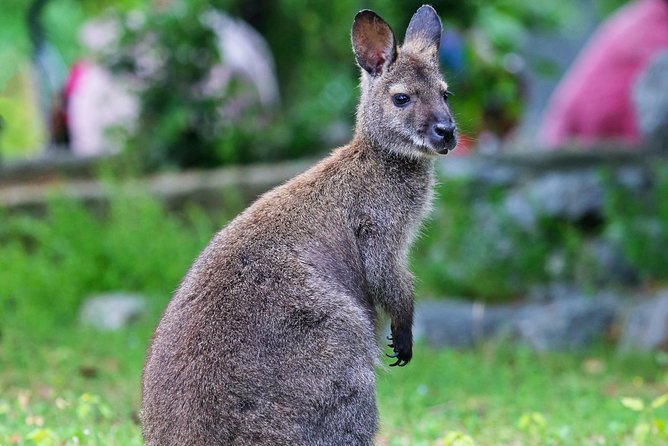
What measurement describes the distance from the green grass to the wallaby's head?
1.07m

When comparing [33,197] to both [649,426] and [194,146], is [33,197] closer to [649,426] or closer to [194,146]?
[194,146]

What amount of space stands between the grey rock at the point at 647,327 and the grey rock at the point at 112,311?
3.96 m

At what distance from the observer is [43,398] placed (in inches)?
285

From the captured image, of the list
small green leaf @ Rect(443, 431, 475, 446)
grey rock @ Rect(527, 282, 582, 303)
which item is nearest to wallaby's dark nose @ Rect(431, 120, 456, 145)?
small green leaf @ Rect(443, 431, 475, 446)

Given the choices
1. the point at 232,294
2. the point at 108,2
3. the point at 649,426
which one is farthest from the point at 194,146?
the point at 232,294

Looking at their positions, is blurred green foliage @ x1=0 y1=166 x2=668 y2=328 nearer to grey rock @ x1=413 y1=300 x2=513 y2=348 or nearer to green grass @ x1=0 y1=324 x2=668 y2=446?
grey rock @ x1=413 y1=300 x2=513 y2=348

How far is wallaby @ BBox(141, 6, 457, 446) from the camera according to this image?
14.9ft

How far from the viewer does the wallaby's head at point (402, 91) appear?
18.0 ft

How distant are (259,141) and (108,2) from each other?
2.11m

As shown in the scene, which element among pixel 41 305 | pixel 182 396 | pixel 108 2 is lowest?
pixel 41 305

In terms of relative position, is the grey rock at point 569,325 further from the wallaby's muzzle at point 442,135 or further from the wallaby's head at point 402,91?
the wallaby's muzzle at point 442,135

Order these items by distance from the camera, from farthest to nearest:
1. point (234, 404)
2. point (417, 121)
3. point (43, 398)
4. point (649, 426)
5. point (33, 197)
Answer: point (33, 197) → point (43, 398) → point (649, 426) → point (417, 121) → point (234, 404)

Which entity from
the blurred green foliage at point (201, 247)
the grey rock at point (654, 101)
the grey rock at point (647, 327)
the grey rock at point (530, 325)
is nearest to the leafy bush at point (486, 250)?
the blurred green foliage at point (201, 247)

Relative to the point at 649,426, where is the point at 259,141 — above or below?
below
